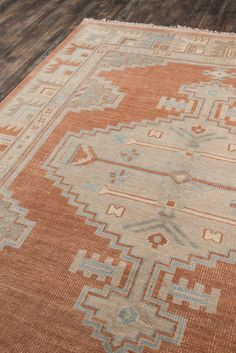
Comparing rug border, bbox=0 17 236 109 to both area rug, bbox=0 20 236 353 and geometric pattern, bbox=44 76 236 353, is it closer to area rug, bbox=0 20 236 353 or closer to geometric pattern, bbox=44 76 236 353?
area rug, bbox=0 20 236 353

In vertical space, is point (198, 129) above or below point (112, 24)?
below

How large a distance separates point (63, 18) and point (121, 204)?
2718 millimetres

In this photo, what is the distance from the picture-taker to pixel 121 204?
2.10 meters

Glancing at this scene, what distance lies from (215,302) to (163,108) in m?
1.48

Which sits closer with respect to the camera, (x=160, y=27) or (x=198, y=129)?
(x=198, y=129)

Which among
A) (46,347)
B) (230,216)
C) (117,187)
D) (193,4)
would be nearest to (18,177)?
(117,187)

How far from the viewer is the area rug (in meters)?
1.61

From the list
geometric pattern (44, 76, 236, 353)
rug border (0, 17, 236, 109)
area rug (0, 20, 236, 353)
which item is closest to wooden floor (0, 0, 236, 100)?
rug border (0, 17, 236, 109)

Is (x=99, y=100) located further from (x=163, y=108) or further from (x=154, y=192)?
(x=154, y=192)

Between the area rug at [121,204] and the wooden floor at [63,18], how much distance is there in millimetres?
383

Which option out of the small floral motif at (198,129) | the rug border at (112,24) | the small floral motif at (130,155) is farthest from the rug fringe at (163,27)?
the small floral motif at (130,155)

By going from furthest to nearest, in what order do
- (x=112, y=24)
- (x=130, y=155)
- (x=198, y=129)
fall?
(x=112, y=24)
(x=198, y=129)
(x=130, y=155)

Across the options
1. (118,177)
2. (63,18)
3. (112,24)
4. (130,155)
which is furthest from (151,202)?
(63,18)

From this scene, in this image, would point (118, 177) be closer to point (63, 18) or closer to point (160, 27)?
point (160, 27)
